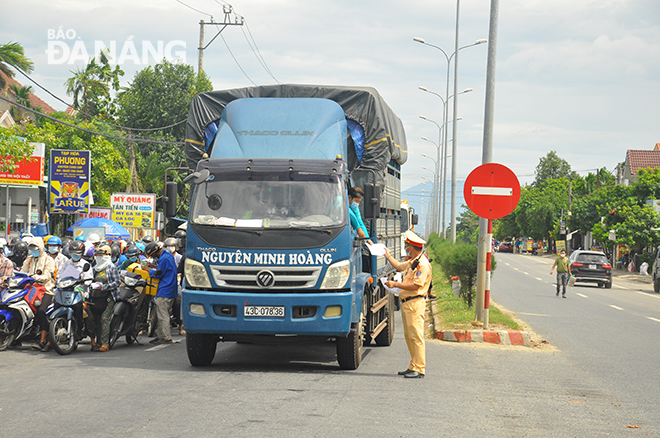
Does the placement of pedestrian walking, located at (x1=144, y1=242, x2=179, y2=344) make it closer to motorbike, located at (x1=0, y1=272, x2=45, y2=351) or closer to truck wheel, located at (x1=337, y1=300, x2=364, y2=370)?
motorbike, located at (x1=0, y1=272, x2=45, y2=351)

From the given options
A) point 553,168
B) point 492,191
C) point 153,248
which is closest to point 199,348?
point 153,248

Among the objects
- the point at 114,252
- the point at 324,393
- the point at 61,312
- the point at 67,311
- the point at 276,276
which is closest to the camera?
the point at 324,393

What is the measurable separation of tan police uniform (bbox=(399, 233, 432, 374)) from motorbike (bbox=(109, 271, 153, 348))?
479cm

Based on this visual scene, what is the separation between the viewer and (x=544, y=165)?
11356 cm

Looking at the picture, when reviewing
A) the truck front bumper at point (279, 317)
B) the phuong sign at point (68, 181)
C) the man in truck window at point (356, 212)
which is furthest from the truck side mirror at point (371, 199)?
the phuong sign at point (68, 181)

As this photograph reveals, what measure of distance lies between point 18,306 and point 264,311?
175 inches

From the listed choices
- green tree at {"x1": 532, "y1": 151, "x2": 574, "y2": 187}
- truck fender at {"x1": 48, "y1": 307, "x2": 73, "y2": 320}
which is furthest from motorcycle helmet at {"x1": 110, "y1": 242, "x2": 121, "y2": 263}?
green tree at {"x1": 532, "y1": 151, "x2": 574, "y2": 187}

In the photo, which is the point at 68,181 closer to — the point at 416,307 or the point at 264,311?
the point at 264,311

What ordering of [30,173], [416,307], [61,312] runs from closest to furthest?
[416,307]
[61,312]
[30,173]

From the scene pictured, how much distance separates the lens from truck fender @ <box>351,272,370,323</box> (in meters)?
8.87

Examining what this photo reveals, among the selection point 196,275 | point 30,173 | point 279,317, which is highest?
point 30,173

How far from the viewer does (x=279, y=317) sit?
334 inches

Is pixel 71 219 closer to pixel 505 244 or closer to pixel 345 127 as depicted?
pixel 345 127

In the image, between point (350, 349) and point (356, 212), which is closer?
point (350, 349)
